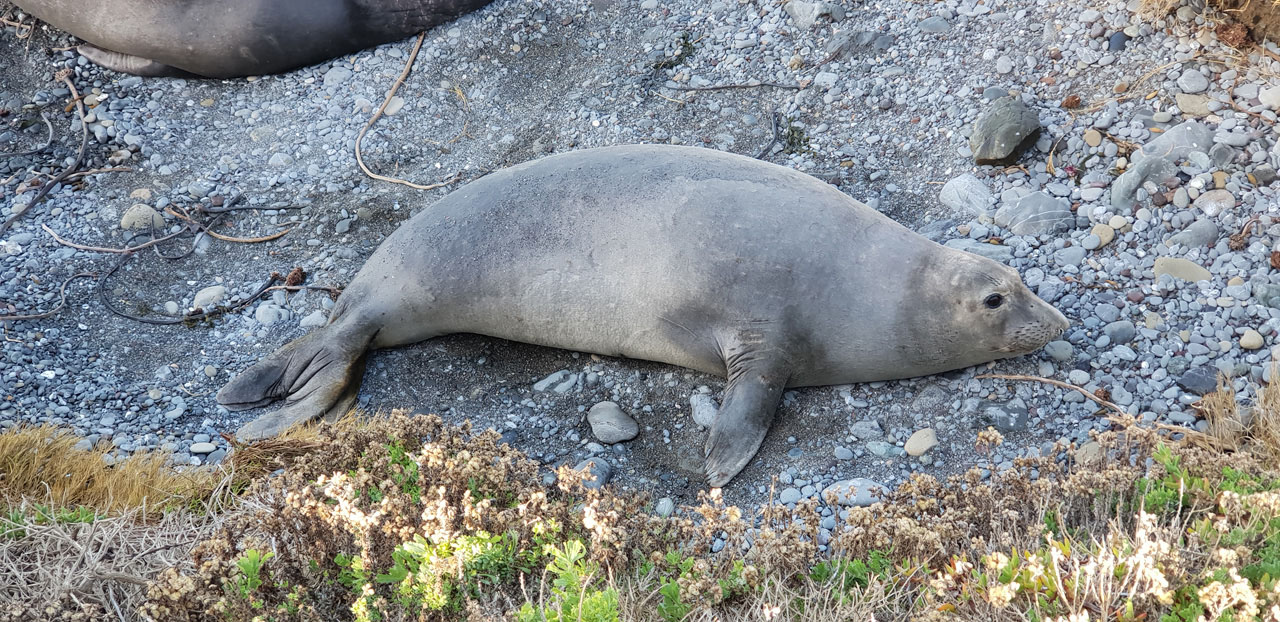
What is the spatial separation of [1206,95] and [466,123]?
3.85 m

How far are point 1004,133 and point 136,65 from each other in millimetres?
5188

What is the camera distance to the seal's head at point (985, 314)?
3.96 metres

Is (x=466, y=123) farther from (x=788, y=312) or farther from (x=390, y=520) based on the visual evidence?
(x=390, y=520)

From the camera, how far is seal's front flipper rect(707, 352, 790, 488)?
3844 millimetres

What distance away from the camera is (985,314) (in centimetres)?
398

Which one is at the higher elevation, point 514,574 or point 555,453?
point 514,574

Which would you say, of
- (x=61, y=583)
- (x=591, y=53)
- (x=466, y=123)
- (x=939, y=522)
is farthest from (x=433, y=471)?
(x=591, y=53)

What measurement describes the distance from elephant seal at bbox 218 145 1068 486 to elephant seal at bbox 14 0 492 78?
2308 millimetres

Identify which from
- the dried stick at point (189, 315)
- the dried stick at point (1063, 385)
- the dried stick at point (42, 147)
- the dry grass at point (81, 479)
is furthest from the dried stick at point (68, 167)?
the dried stick at point (1063, 385)

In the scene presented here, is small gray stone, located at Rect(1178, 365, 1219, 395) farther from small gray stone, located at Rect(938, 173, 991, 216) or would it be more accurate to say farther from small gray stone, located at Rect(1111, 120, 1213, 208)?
small gray stone, located at Rect(938, 173, 991, 216)

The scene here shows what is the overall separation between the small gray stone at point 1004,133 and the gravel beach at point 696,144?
0.05 feet

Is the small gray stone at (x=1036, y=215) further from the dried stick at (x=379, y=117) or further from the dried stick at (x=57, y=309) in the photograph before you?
the dried stick at (x=57, y=309)

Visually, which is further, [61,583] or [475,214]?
[475,214]

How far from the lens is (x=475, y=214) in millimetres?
4500
